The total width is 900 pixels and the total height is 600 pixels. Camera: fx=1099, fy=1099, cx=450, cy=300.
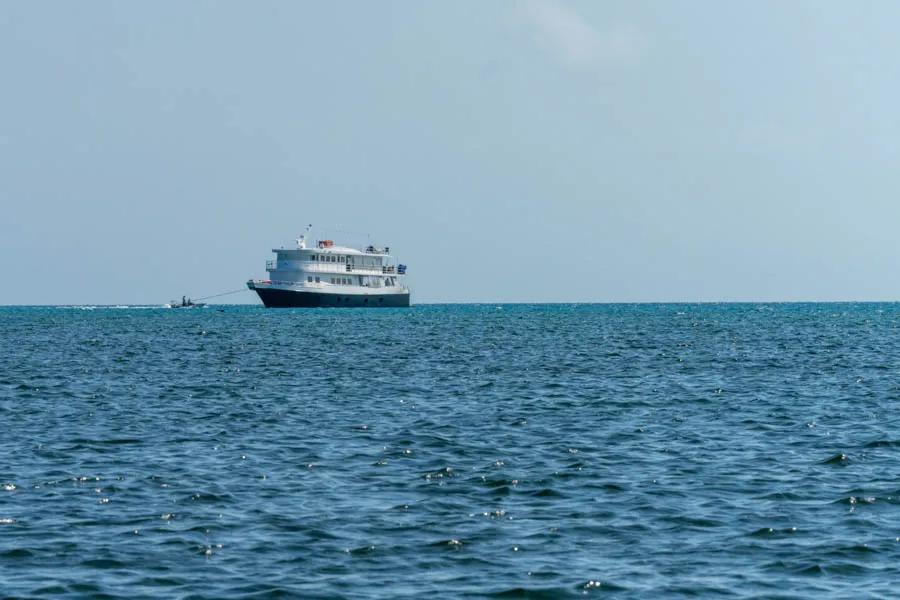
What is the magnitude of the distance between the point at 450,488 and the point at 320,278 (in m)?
138

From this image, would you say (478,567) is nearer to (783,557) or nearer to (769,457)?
(783,557)

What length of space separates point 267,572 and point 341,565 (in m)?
0.94

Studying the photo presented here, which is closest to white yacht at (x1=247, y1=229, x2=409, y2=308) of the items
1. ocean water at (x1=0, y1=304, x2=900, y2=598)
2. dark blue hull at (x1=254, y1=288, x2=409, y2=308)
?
dark blue hull at (x1=254, y1=288, x2=409, y2=308)

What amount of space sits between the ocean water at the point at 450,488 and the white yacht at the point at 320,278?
368 ft

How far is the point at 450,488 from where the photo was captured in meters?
18.9

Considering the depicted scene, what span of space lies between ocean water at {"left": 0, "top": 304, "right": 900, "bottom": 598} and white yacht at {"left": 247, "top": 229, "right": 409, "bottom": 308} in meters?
112

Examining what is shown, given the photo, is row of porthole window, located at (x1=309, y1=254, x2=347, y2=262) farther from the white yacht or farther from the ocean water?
the ocean water

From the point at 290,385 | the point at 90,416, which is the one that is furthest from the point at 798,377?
the point at 90,416

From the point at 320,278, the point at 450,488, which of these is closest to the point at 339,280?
the point at 320,278

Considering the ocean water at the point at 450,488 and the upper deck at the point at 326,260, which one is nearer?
the ocean water at the point at 450,488

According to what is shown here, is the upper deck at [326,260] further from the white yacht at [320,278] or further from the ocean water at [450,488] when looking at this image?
the ocean water at [450,488]

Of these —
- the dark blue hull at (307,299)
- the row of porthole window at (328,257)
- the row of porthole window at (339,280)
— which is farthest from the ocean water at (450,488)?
the row of porthole window at (339,280)

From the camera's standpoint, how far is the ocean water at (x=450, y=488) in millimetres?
13289

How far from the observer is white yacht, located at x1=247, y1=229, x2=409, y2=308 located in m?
153
